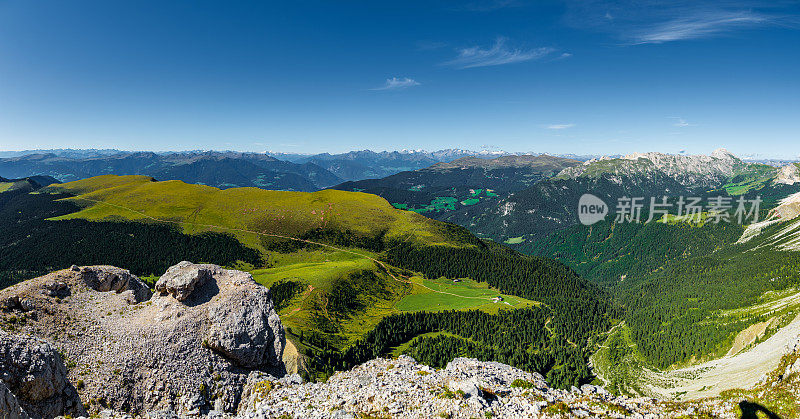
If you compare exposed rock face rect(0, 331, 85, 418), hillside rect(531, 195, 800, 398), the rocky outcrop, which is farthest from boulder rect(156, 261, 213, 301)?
hillside rect(531, 195, 800, 398)

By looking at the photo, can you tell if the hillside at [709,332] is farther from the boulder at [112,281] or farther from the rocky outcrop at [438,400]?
the boulder at [112,281]

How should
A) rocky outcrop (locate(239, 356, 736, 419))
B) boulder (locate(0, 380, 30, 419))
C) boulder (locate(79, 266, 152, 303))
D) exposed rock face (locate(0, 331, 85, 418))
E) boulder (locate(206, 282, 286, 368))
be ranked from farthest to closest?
boulder (locate(79, 266, 152, 303)) → boulder (locate(206, 282, 286, 368)) → rocky outcrop (locate(239, 356, 736, 419)) → exposed rock face (locate(0, 331, 85, 418)) → boulder (locate(0, 380, 30, 419))

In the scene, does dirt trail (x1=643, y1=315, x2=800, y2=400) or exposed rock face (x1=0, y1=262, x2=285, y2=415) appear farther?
dirt trail (x1=643, y1=315, x2=800, y2=400)

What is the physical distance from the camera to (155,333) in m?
29.6

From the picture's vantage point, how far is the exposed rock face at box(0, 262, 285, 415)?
26000 millimetres

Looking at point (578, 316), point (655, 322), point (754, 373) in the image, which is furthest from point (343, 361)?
point (655, 322)

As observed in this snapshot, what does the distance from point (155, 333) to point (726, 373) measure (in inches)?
4976

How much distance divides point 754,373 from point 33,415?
11614 cm

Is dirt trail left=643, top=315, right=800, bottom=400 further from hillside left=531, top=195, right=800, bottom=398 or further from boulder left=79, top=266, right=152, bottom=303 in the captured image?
boulder left=79, top=266, right=152, bottom=303

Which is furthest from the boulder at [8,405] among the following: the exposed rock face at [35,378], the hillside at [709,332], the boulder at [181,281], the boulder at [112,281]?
the hillside at [709,332]

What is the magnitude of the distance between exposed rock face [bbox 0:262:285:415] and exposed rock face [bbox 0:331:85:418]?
168 cm

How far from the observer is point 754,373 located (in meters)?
72.0

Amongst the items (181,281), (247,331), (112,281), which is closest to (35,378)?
(181,281)

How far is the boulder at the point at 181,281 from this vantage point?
110ft
